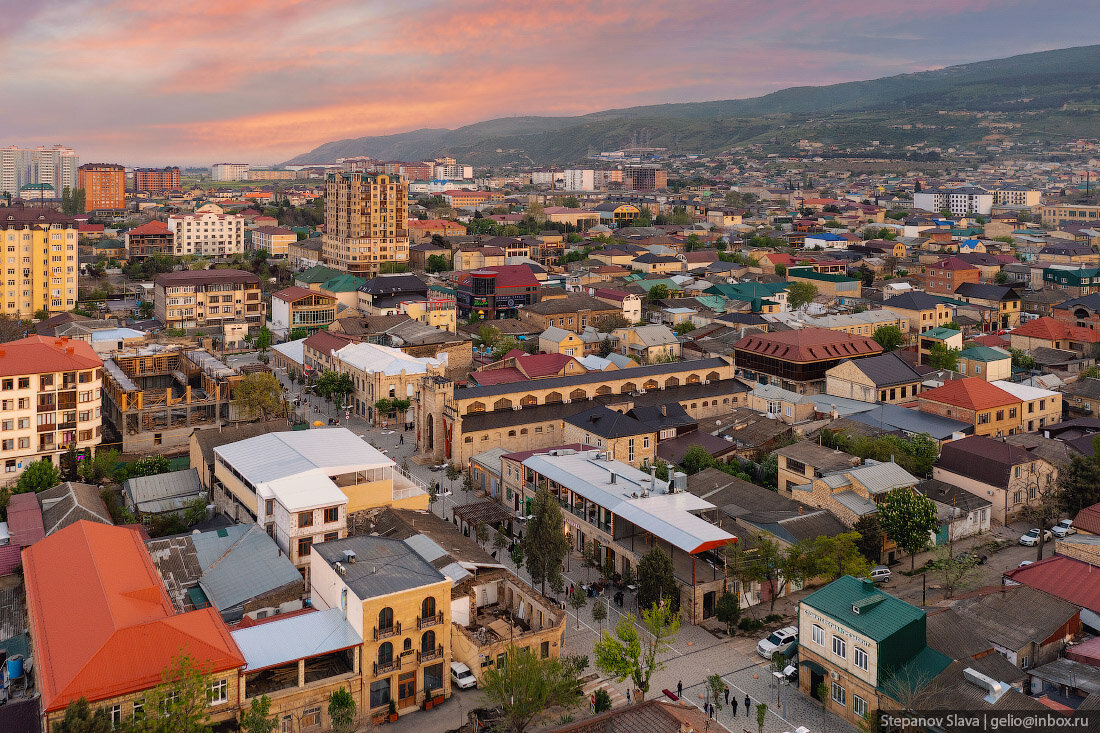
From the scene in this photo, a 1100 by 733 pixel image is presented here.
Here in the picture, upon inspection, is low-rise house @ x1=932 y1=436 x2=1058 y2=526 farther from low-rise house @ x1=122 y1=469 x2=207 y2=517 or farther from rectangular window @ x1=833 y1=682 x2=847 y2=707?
low-rise house @ x1=122 y1=469 x2=207 y2=517

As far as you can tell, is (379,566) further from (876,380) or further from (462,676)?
(876,380)

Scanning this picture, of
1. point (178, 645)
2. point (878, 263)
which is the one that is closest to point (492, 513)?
point (178, 645)

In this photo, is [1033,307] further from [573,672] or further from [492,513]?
[573,672]

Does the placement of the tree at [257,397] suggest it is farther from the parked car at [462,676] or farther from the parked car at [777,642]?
the parked car at [777,642]

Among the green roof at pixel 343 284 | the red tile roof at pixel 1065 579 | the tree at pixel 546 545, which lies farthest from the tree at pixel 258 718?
the green roof at pixel 343 284

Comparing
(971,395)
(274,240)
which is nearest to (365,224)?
(274,240)

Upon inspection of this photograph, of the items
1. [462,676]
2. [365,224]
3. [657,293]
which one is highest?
[365,224]
